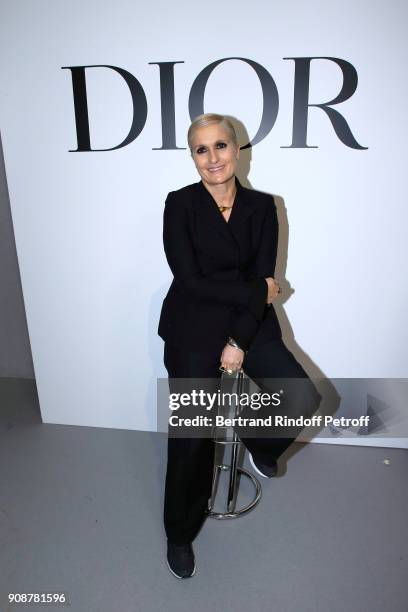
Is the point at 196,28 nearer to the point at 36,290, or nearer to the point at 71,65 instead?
the point at 71,65

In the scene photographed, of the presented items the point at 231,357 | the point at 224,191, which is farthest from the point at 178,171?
the point at 231,357

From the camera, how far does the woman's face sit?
1856mm

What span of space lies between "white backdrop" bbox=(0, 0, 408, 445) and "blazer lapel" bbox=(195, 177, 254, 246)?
564 mm

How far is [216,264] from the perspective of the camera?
2012 mm

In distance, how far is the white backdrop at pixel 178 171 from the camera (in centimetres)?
230

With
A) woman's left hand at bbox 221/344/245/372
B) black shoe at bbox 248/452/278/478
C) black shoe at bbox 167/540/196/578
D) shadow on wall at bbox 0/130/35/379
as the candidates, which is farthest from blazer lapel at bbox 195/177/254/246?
shadow on wall at bbox 0/130/35/379

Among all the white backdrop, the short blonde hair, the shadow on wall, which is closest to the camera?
the short blonde hair

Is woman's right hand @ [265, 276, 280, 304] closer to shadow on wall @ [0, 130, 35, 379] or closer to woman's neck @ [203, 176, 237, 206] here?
woman's neck @ [203, 176, 237, 206]

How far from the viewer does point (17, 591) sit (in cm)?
200

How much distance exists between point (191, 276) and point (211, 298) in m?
0.13

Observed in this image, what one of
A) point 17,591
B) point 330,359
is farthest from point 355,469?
point 17,591

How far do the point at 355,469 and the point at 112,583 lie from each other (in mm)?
1500

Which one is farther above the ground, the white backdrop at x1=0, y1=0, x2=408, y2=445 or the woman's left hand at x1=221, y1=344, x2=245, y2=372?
the white backdrop at x1=0, y1=0, x2=408, y2=445

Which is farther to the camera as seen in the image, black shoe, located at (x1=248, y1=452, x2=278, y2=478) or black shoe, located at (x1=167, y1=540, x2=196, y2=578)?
black shoe, located at (x1=248, y1=452, x2=278, y2=478)
